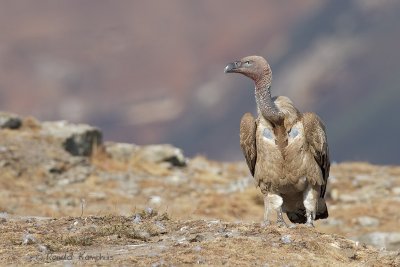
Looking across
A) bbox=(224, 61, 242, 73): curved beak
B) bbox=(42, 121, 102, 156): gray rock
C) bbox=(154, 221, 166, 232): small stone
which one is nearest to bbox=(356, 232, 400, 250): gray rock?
bbox=(224, 61, 242, 73): curved beak

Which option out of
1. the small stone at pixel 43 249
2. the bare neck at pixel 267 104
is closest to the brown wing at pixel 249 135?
the bare neck at pixel 267 104

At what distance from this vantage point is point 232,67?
11.4 m

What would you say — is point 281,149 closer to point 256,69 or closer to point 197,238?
point 256,69

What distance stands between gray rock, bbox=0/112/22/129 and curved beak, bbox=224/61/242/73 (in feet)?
72.5

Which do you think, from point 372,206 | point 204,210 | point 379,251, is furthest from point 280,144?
point 372,206

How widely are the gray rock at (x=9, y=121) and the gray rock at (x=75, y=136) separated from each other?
1175 mm

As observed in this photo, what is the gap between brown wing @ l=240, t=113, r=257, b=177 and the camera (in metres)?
11.2

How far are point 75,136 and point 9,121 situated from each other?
3.07 metres

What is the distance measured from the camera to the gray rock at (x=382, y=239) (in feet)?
61.4

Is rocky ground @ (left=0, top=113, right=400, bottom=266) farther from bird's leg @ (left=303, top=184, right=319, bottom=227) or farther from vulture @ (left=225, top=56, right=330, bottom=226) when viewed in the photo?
bird's leg @ (left=303, top=184, right=319, bottom=227)

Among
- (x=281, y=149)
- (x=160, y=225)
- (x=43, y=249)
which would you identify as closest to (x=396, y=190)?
(x=281, y=149)

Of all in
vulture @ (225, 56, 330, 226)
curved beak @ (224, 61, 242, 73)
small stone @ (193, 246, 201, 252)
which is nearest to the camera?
Result: small stone @ (193, 246, 201, 252)

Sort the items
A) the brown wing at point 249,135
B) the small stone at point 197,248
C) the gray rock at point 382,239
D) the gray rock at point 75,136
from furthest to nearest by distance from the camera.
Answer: the gray rock at point 75,136 → the gray rock at point 382,239 → the brown wing at point 249,135 → the small stone at point 197,248

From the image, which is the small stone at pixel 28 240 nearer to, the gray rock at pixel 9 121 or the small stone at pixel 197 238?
the small stone at pixel 197 238
